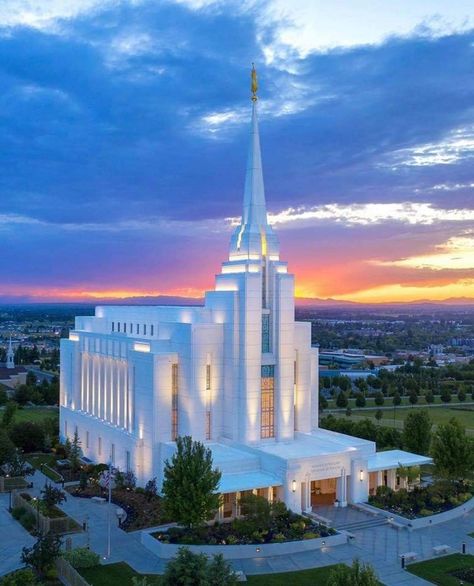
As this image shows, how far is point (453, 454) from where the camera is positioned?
49812mm

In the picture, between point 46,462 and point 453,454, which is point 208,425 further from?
point 453,454

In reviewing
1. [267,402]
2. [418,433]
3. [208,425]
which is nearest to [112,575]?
[208,425]

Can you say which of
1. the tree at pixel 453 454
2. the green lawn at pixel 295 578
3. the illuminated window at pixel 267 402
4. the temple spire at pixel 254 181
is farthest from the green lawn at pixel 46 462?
the tree at pixel 453 454

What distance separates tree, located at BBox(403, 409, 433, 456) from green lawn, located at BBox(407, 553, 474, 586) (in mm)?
19150

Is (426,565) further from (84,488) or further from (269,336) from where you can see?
(84,488)

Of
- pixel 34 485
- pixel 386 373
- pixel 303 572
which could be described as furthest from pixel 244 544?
pixel 386 373

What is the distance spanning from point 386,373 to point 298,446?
257ft

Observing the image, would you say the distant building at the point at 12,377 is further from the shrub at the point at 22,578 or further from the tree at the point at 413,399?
the shrub at the point at 22,578

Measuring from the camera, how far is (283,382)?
52.1 meters

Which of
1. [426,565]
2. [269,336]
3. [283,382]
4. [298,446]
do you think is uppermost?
[269,336]

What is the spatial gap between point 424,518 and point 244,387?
50.7 feet

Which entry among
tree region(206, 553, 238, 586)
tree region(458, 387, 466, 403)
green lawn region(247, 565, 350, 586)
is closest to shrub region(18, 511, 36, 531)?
green lawn region(247, 565, 350, 586)

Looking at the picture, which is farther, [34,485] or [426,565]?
[34,485]

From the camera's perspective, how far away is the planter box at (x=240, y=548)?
124 ft
